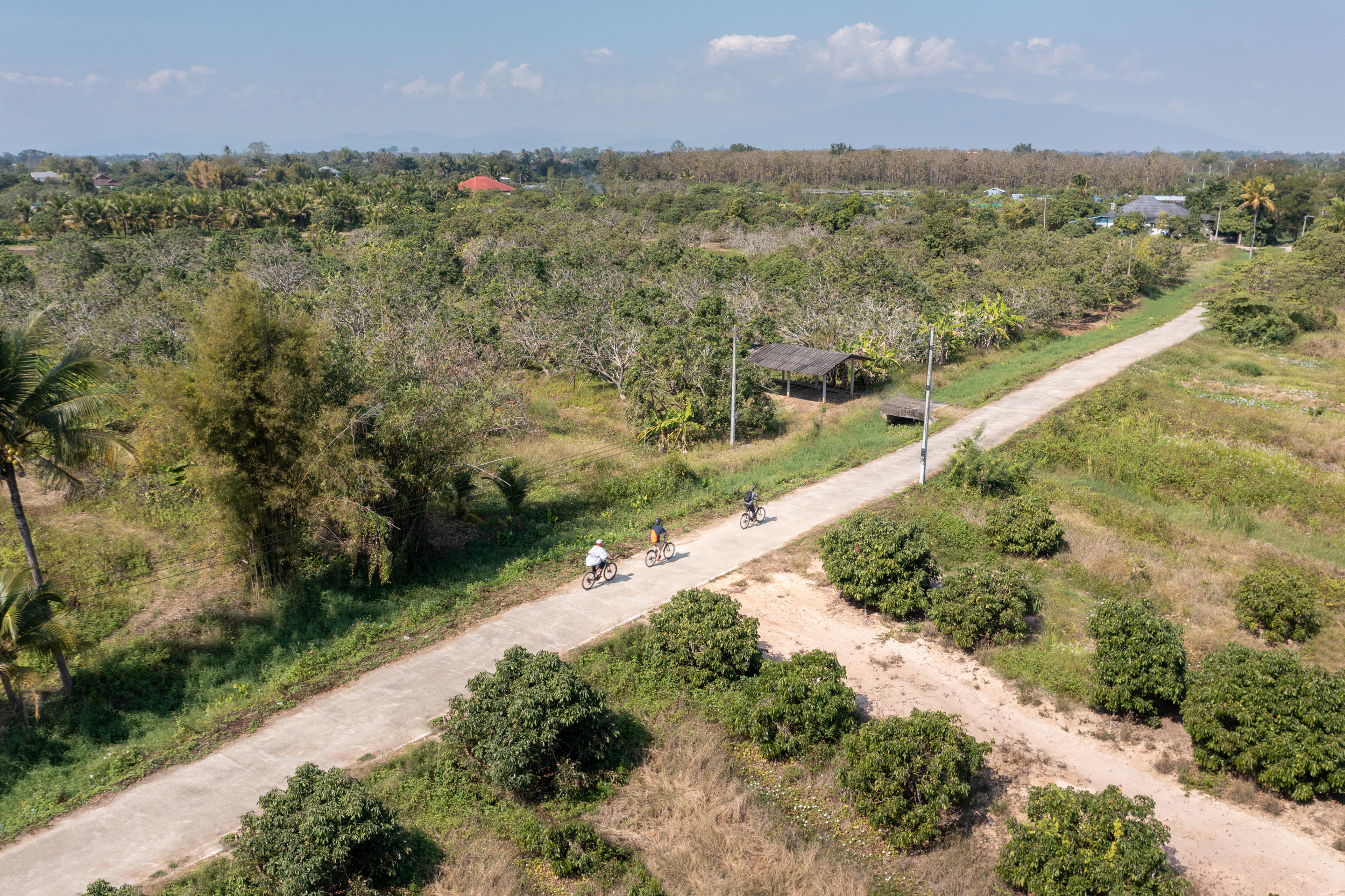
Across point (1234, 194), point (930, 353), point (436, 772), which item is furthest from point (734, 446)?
point (1234, 194)

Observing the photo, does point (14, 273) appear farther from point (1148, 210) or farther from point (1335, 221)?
point (1148, 210)

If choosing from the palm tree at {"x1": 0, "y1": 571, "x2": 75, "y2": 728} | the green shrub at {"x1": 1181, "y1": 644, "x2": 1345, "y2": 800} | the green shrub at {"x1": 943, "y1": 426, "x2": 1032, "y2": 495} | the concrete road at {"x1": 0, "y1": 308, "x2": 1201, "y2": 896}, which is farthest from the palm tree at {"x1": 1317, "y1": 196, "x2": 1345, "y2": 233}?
the palm tree at {"x1": 0, "y1": 571, "x2": 75, "y2": 728}

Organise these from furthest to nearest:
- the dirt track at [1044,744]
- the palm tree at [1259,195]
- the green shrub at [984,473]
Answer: the palm tree at [1259,195] < the green shrub at [984,473] < the dirt track at [1044,744]

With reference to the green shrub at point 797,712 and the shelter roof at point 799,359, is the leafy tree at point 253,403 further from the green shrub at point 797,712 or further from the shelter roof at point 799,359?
the shelter roof at point 799,359

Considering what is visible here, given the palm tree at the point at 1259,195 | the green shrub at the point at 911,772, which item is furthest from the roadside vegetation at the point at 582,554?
the palm tree at the point at 1259,195

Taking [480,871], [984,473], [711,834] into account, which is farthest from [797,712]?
[984,473]
